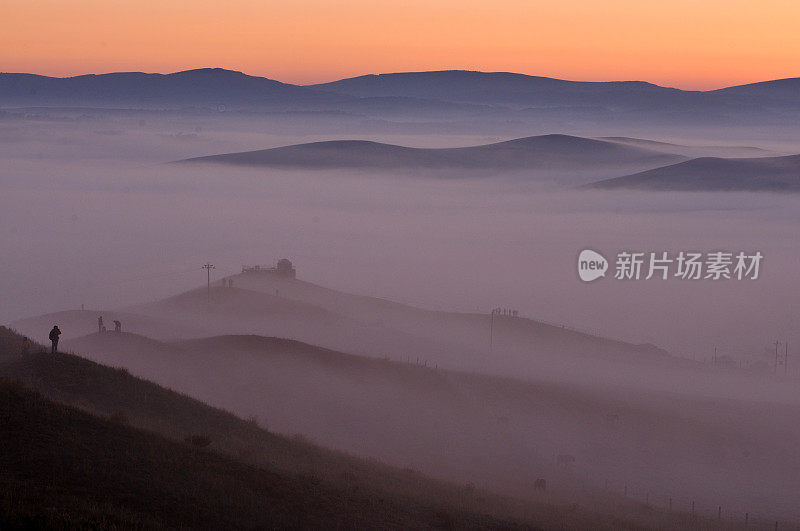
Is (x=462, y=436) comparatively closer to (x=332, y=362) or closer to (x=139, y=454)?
(x=332, y=362)

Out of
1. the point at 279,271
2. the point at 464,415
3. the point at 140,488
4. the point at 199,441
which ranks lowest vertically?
the point at 279,271

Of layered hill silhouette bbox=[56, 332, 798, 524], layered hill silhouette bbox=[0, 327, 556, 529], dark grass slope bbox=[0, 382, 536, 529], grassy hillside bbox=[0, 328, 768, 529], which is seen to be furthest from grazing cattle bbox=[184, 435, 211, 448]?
layered hill silhouette bbox=[56, 332, 798, 524]

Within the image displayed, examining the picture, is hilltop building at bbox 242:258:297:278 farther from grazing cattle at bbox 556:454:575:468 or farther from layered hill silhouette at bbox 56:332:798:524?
grazing cattle at bbox 556:454:575:468

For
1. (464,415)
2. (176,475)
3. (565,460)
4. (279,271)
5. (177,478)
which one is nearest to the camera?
(177,478)

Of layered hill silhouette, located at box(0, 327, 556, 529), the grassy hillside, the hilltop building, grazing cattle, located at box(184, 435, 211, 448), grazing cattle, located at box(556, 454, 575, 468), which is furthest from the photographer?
the hilltop building

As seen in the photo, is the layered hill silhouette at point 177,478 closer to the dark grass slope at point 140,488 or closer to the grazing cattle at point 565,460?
the dark grass slope at point 140,488

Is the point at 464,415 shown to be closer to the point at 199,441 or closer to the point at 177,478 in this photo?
the point at 199,441

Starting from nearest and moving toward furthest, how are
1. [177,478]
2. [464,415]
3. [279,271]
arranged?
[177,478] → [464,415] → [279,271]

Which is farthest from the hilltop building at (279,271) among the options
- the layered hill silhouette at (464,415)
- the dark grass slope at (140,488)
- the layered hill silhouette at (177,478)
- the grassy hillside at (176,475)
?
the dark grass slope at (140,488)

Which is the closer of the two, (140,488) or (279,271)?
(140,488)

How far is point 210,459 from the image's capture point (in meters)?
22.5

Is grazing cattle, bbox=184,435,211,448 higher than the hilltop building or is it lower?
higher

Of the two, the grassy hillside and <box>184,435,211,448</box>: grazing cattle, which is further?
<box>184,435,211,448</box>: grazing cattle

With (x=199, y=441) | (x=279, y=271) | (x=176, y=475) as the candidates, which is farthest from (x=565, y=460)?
(x=279, y=271)
